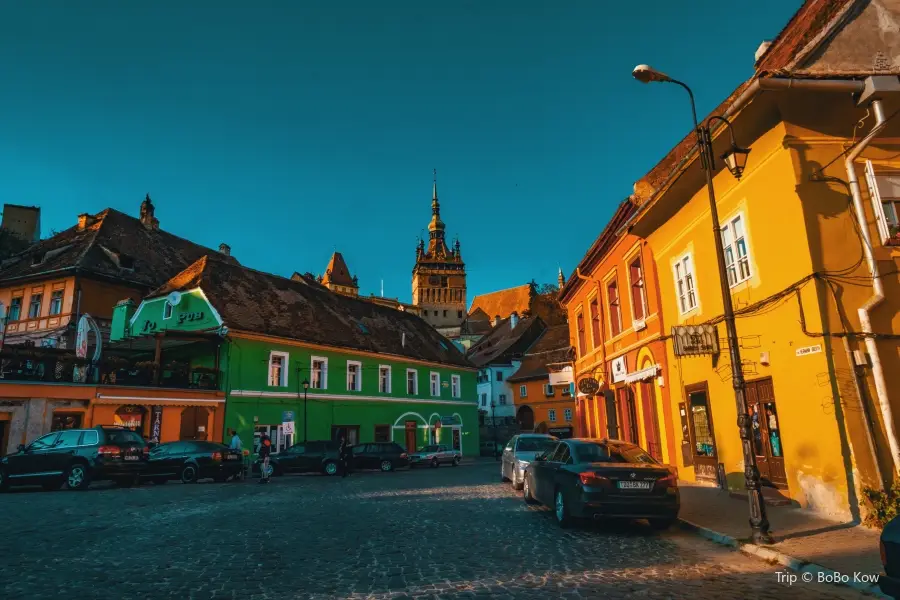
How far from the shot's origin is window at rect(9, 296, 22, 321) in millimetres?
36406

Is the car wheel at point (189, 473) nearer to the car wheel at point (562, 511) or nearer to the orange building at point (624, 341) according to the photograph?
the car wheel at point (562, 511)

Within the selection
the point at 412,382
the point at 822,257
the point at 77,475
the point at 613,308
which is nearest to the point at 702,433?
the point at 822,257

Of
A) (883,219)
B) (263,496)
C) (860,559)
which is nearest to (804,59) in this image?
(883,219)

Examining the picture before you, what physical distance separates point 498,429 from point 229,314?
33360mm

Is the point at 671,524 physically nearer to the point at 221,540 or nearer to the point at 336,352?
the point at 221,540

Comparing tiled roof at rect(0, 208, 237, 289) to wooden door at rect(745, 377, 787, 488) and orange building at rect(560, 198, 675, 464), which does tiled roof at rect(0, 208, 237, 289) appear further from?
wooden door at rect(745, 377, 787, 488)

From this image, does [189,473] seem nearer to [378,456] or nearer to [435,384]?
[378,456]

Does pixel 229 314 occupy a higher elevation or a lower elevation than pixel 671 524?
higher

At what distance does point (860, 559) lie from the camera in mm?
6691

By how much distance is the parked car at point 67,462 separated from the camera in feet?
54.5

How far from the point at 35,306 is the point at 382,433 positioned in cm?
2321

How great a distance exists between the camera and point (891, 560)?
14.4ft

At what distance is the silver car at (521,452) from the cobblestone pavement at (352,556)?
3.65m

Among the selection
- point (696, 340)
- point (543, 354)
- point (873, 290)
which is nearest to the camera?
point (873, 290)
